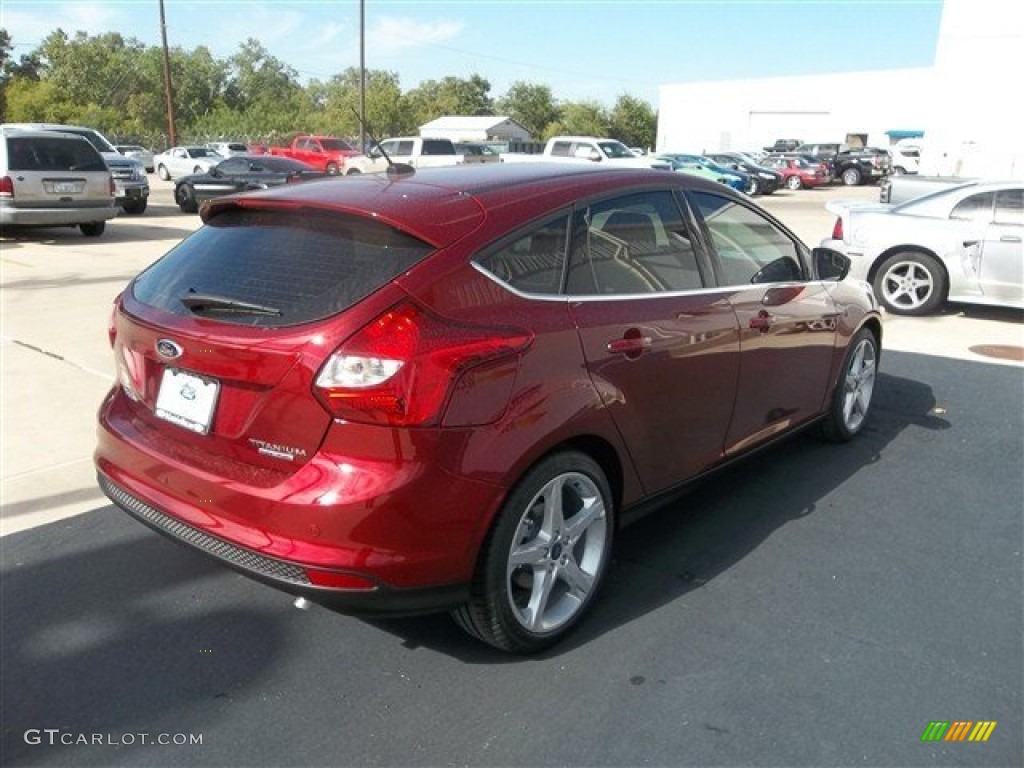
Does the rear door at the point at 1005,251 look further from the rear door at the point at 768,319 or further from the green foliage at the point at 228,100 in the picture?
the green foliage at the point at 228,100

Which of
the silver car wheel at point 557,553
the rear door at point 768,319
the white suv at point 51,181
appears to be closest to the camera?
the silver car wheel at point 557,553

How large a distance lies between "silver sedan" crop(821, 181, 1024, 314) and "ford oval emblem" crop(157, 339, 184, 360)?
824cm

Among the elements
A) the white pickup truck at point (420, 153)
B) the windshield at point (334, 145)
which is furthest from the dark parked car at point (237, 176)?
the windshield at point (334, 145)

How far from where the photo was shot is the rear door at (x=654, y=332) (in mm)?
3014

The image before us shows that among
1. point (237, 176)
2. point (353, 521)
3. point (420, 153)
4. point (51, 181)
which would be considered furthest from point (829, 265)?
point (420, 153)

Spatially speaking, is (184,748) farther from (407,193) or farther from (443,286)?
(407,193)

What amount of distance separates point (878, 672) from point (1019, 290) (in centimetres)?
729

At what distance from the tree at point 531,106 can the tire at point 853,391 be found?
104 metres

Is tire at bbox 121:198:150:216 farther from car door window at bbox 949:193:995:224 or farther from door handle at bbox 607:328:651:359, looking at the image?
door handle at bbox 607:328:651:359

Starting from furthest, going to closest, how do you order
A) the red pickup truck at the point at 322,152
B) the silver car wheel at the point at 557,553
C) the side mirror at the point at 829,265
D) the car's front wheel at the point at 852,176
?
the car's front wheel at the point at 852,176 → the red pickup truck at the point at 322,152 → the side mirror at the point at 829,265 → the silver car wheel at the point at 557,553

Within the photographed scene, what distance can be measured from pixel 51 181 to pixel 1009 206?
43.7 ft

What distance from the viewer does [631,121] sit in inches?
3898

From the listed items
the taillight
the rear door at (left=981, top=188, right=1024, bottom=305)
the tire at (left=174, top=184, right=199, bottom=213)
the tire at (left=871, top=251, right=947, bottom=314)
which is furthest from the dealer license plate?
the tire at (left=174, top=184, right=199, bottom=213)

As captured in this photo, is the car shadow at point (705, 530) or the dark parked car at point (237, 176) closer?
the car shadow at point (705, 530)
